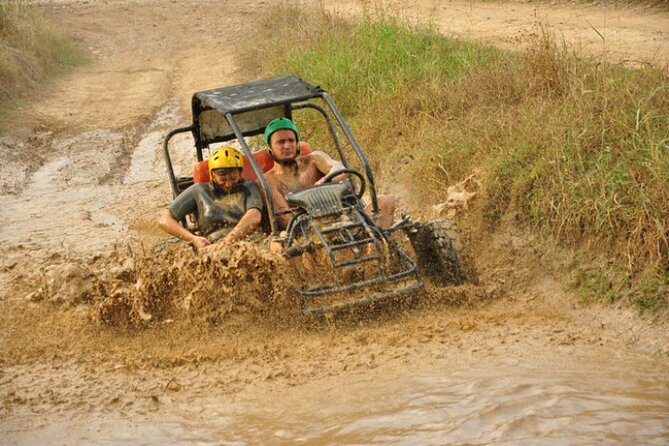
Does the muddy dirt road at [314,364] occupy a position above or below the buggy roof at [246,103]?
below

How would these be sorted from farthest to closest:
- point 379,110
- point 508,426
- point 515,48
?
point 515,48 < point 379,110 < point 508,426

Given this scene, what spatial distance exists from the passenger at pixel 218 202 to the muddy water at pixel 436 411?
2018 mm

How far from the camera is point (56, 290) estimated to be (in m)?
7.76

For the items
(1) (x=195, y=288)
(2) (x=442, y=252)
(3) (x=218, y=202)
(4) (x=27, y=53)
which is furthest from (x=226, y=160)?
(4) (x=27, y=53)

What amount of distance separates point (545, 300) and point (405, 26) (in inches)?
237

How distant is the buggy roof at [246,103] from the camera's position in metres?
7.76

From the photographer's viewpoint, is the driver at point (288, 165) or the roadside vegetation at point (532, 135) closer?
the roadside vegetation at point (532, 135)

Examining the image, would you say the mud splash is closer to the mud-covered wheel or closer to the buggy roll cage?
the buggy roll cage

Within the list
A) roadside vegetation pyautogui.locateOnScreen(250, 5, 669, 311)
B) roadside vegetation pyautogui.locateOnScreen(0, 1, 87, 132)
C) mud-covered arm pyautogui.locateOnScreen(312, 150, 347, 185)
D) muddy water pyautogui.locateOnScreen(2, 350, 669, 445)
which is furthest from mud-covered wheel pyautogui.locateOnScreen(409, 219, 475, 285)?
roadside vegetation pyautogui.locateOnScreen(0, 1, 87, 132)

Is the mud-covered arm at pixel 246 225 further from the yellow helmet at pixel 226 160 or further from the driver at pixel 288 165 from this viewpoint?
the yellow helmet at pixel 226 160

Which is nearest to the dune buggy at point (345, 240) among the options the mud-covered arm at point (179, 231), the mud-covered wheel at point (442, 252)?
the mud-covered wheel at point (442, 252)

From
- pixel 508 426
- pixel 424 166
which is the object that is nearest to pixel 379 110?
pixel 424 166

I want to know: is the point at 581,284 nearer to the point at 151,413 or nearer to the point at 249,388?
the point at 249,388

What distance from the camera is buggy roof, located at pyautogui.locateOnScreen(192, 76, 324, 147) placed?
25.5 ft
